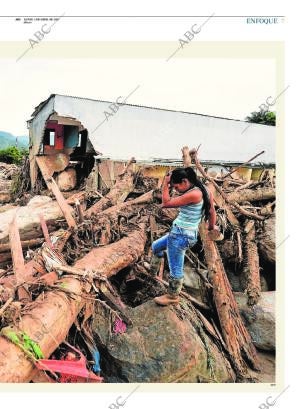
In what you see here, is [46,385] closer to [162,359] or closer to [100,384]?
[100,384]

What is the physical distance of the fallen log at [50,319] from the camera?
2.77 metres

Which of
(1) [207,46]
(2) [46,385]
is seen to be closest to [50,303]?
(2) [46,385]

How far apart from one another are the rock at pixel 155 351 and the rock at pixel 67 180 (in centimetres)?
436

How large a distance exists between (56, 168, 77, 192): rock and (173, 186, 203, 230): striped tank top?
4275 mm

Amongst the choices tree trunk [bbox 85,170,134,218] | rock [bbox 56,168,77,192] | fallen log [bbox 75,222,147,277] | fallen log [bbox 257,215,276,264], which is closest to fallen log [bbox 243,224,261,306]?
fallen log [bbox 257,215,276,264]

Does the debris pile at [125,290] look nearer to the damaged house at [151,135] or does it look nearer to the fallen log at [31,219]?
the fallen log at [31,219]

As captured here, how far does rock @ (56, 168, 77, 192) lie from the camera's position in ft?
25.6

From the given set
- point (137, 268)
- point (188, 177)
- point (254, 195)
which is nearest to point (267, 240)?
point (254, 195)

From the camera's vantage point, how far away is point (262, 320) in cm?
439

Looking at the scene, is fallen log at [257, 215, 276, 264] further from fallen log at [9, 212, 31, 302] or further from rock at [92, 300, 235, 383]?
fallen log at [9, 212, 31, 302]

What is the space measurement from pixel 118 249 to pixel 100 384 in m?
1.54

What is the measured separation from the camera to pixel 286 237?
4.04 m

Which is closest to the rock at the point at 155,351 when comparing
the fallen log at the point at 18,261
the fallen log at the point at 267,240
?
the fallen log at the point at 18,261

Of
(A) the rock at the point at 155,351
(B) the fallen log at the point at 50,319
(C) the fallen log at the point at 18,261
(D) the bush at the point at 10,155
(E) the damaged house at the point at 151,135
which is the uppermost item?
(D) the bush at the point at 10,155
